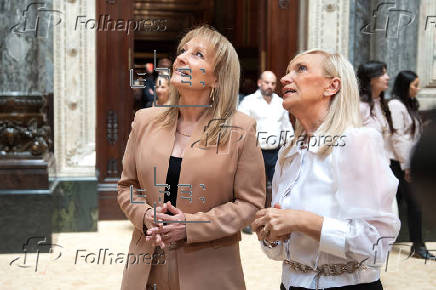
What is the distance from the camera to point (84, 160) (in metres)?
6.90

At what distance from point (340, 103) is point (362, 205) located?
0.37 meters

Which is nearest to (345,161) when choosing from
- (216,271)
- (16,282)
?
(216,271)

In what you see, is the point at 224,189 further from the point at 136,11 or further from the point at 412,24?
the point at 136,11

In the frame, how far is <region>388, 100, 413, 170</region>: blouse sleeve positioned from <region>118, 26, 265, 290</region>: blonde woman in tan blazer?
368 cm

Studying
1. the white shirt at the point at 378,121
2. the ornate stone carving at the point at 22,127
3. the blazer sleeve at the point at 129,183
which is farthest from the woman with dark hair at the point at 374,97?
the blazer sleeve at the point at 129,183

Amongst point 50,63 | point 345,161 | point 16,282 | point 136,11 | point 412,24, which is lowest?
point 16,282

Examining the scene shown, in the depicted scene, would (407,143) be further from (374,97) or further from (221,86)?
(221,86)

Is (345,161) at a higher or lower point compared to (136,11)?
lower

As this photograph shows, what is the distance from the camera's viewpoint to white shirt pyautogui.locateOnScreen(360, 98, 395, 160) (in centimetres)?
544

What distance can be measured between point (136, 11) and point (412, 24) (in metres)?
8.72

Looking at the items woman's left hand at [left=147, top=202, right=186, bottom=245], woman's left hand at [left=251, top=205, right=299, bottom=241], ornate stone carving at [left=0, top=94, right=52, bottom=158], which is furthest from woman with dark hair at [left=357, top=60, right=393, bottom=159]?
woman's left hand at [left=251, top=205, right=299, bottom=241]

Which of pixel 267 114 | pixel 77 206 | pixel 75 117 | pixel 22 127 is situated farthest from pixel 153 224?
pixel 75 117

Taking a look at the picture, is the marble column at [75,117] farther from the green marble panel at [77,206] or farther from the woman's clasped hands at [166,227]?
the woman's clasped hands at [166,227]

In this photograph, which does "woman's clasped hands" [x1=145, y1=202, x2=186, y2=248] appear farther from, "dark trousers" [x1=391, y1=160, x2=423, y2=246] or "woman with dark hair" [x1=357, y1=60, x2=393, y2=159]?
"dark trousers" [x1=391, y1=160, x2=423, y2=246]
